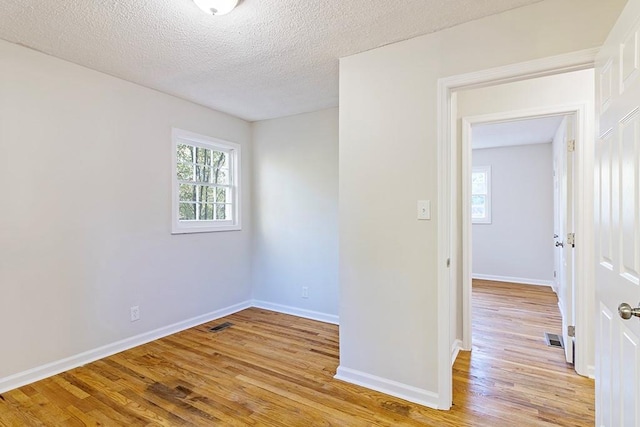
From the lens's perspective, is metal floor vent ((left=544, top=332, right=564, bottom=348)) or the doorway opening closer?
metal floor vent ((left=544, top=332, right=564, bottom=348))

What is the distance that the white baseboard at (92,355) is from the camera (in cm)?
223

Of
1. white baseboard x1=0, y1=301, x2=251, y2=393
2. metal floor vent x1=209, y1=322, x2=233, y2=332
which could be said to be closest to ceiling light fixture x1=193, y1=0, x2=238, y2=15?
white baseboard x1=0, y1=301, x2=251, y2=393

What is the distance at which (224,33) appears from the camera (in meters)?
2.09

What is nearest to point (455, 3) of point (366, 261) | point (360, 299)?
point (366, 261)

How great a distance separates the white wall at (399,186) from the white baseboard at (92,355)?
6.13 feet

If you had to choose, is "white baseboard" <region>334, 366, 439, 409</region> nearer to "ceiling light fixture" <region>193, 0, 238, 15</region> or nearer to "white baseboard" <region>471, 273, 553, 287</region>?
"ceiling light fixture" <region>193, 0, 238, 15</region>

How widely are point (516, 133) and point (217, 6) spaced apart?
4637 mm

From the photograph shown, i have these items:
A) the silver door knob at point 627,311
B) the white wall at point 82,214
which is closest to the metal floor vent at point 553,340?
the silver door knob at point 627,311

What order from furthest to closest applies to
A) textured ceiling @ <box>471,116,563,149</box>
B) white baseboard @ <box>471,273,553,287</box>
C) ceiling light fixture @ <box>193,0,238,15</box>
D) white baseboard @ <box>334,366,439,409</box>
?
white baseboard @ <box>471,273,553,287</box> < textured ceiling @ <box>471,116,563,149</box> < white baseboard @ <box>334,366,439,409</box> < ceiling light fixture @ <box>193,0,238,15</box>

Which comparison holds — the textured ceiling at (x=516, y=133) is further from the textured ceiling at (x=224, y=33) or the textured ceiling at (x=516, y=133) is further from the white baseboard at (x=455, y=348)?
the white baseboard at (x=455, y=348)

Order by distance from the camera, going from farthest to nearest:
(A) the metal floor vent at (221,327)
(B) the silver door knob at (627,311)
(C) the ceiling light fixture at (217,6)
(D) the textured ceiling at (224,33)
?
(A) the metal floor vent at (221,327) → (D) the textured ceiling at (224,33) → (C) the ceiling light fixture at (217,6) → (B) the silver door knob at (627,311)

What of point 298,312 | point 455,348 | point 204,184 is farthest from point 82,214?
point 455,348

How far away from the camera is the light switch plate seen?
6.73 ft

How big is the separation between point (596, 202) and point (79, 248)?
3398 millimetres
